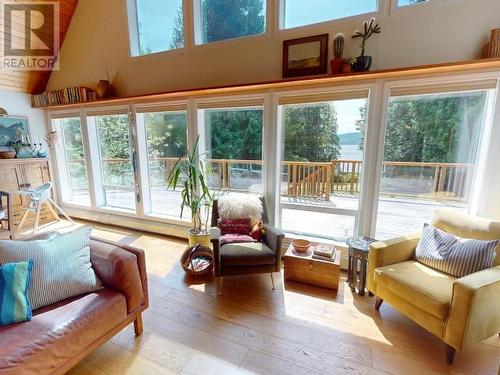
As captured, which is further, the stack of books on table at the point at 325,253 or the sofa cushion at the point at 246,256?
the stack of books on table at the point at 325,253

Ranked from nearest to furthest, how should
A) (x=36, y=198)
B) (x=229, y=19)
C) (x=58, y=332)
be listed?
(x=58, y=332) < (x=229, y=19) < (x=36, y=198)

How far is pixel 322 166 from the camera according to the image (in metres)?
2.71

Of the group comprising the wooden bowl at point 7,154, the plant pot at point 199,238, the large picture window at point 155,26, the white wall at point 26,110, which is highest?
the large picture window at point 155,26

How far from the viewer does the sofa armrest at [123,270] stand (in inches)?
61.6

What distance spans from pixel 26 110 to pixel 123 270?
4.02m

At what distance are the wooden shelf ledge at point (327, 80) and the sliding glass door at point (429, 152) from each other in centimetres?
21

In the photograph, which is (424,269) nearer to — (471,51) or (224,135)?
(471,51)

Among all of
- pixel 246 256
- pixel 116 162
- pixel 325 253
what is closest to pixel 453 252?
pixel 325 253

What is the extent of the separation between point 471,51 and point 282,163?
1839 mm

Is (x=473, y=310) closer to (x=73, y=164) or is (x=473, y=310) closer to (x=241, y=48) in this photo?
(x=241, y=48)

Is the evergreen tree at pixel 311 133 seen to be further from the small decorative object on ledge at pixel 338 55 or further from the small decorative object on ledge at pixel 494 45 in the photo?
the small decorative object on ledge at pixel 494 45

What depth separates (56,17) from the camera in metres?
3.41

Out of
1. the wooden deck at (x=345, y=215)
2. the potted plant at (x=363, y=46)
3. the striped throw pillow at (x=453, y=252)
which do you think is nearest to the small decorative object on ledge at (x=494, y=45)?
the potted plant at (x=363, y=46)

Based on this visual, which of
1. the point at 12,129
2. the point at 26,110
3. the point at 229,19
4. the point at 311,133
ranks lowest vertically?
the point at 311,133
